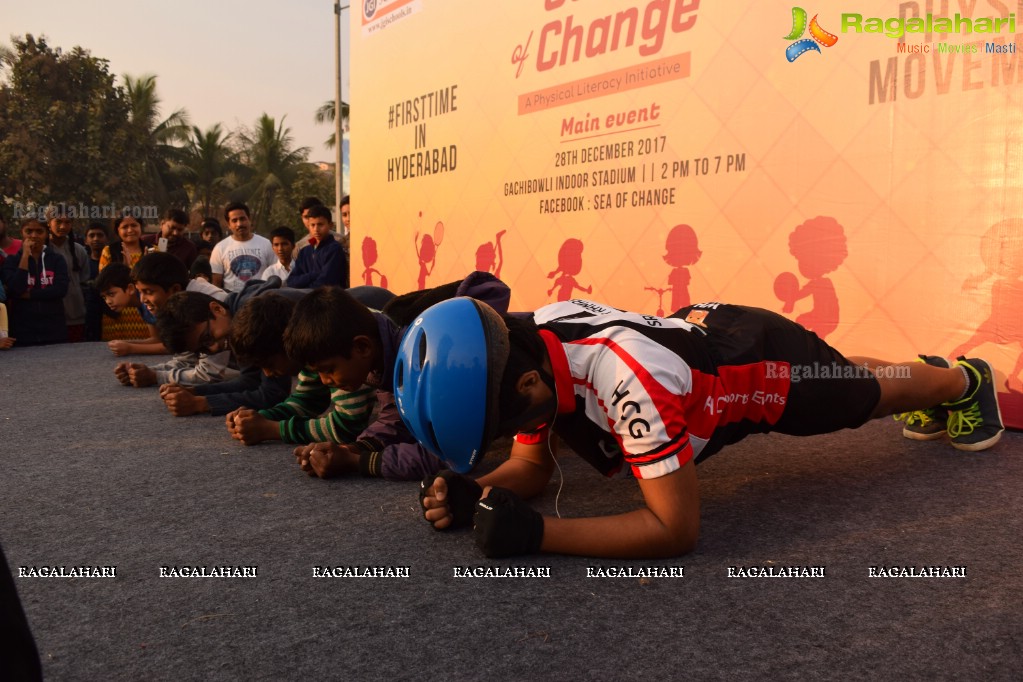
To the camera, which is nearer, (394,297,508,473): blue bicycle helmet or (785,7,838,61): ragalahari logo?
(394,297,508,473): blue bicycle helmet

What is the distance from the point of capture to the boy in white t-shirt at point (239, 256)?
267 inches

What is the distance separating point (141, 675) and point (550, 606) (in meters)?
0.73

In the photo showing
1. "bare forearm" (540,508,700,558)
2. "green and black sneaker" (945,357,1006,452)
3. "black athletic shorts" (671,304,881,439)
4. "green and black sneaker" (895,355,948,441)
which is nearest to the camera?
"bare forearm" (540,508,700,558)

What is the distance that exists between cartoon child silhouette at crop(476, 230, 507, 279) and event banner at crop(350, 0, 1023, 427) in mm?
20

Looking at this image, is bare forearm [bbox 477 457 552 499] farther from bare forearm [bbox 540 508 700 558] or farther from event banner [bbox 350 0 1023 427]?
event banner [bbox 350 0 1023 427]

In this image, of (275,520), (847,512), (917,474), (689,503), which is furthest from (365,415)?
(917,474)

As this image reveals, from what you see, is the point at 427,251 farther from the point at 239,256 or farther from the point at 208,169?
the point at 208,169

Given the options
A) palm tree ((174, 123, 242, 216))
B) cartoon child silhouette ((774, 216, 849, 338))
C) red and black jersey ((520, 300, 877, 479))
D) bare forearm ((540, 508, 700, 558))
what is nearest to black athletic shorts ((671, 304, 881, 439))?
red and black jersey ((520, 300, 877, 479))

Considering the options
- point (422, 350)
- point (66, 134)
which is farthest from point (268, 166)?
point (422, 350)

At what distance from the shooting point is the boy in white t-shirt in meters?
6.79

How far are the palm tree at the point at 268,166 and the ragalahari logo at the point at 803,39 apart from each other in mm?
24996

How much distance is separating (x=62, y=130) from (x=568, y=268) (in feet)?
49.7

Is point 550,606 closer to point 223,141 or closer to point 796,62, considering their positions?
point 796,62

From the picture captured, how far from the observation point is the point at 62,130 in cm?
1633
